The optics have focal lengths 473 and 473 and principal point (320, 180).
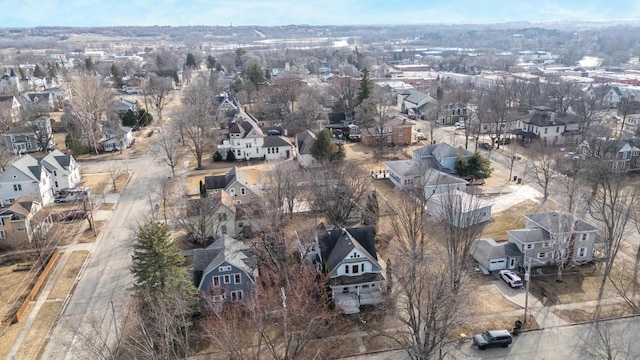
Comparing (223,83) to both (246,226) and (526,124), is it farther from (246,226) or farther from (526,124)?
(246,226)

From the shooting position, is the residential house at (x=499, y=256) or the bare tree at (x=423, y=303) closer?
the bare tree at (x=423, y=303)

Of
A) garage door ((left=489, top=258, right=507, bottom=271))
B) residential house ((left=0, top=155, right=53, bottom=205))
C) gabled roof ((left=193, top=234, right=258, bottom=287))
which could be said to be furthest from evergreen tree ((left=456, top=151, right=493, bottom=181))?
residential house ((left=0, top=155, right=53, bottom=205))

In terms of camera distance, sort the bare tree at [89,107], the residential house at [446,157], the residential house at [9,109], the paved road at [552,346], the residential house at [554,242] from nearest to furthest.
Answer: the paved road at [552,346], the residential house at [554,242], the residential house at [446,157], the bare tree at [89,107], the residential house at [9,109]

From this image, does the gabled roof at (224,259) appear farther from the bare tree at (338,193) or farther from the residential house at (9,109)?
the residential house at (9,109)

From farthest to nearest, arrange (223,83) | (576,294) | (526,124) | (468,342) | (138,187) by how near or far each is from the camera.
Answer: (223,83) → (526,124) → (138,187) → (576,294) → (468,342)

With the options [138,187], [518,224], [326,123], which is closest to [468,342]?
[518,224]

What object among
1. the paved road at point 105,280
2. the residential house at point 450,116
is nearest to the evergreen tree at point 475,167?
the residential house at point 450,116
